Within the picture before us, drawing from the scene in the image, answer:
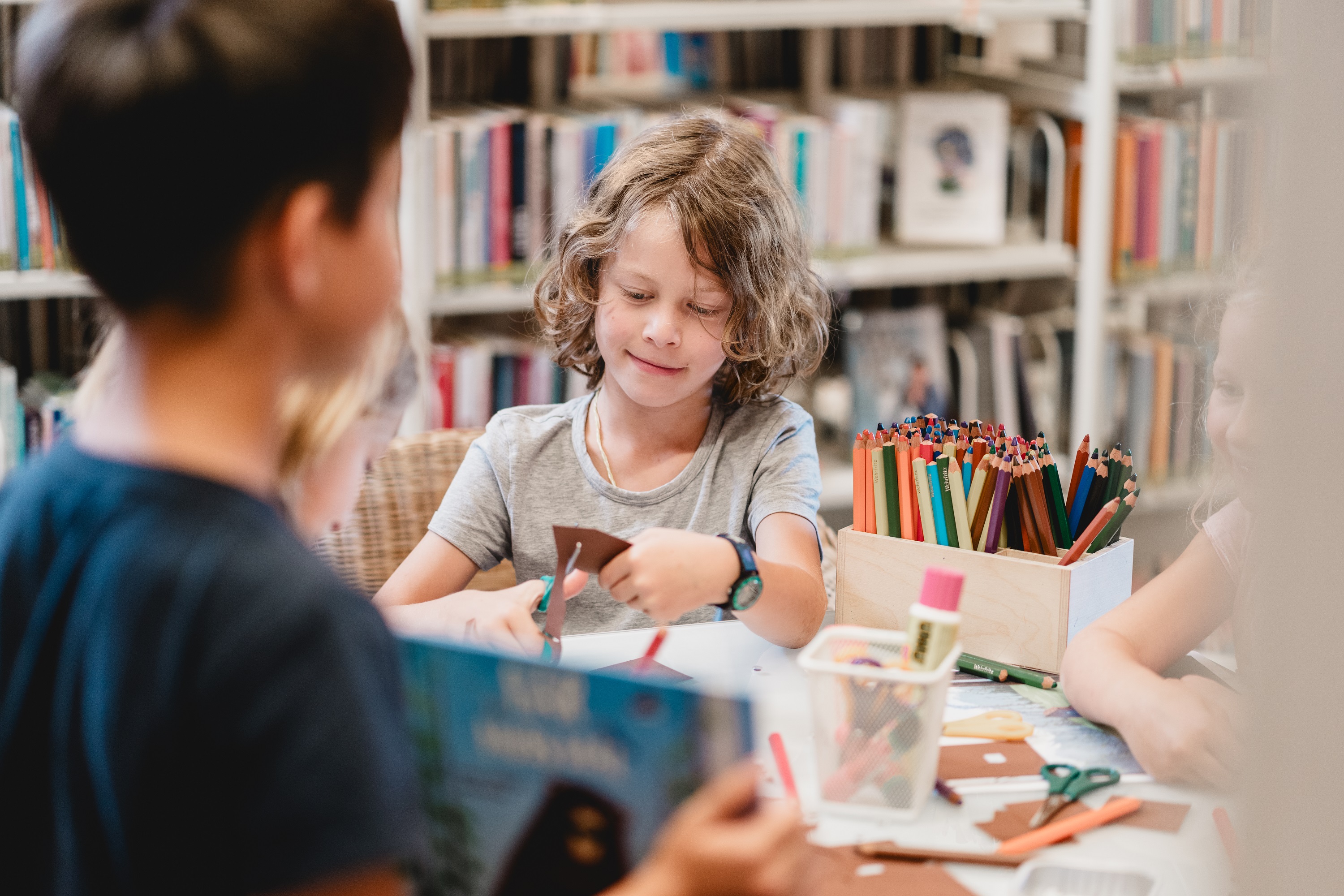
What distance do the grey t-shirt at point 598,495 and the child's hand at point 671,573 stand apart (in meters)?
0.24

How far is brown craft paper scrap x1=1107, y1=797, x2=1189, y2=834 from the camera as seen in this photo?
0.78 metres

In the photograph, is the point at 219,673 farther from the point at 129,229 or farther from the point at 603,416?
the point at 603,416

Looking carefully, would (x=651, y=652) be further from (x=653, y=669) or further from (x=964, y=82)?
(x=964, y=82)

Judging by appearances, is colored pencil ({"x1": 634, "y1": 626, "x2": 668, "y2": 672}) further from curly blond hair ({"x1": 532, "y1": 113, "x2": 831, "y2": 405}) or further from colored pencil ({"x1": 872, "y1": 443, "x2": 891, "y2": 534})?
curly blond hair ({"x1": 532, "y1": 113, "x2": 831, "y2": 405})

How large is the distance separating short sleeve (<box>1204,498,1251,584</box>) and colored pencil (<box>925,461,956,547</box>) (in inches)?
8.5

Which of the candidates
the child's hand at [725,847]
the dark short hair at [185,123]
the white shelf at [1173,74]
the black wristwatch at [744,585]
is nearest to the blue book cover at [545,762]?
the child's hand at [725,847]

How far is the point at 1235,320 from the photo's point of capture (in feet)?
3.08

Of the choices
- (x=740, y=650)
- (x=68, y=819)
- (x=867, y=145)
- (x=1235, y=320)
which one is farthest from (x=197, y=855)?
(x=867, y=145)

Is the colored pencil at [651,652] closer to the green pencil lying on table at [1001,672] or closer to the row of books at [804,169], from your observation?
the green pencil lying on table at [1001,672]

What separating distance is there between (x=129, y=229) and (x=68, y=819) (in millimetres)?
229

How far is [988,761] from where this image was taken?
86 centimetres

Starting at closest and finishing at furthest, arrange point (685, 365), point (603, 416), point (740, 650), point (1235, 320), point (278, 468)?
point (278, 468), point (1235, 320), point (740, 650), point (685, 365), point (603, 416)

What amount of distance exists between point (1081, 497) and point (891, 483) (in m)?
0.15

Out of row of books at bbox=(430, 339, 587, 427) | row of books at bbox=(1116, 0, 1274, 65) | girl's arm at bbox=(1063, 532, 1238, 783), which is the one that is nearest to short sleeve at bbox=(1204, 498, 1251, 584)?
girl's arm at bbox=(1063, 532, 1238, 783)
